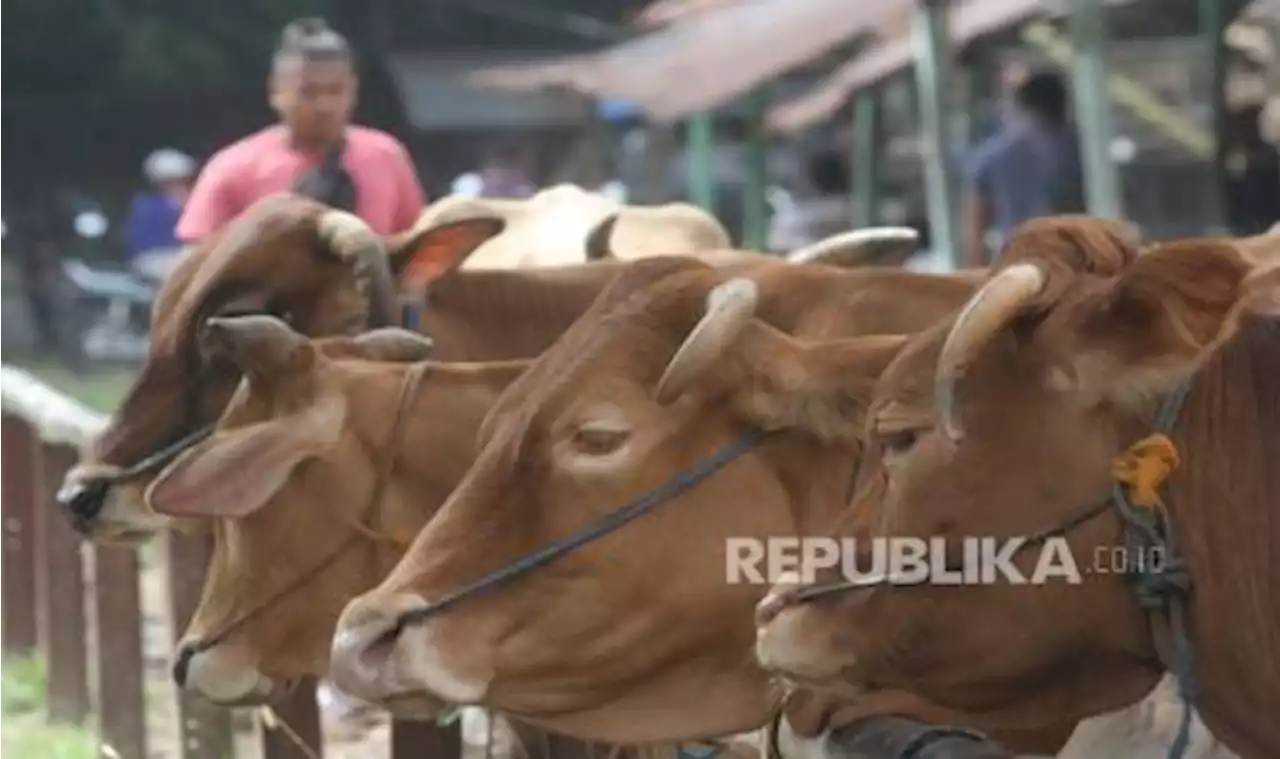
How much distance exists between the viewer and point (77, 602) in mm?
9047

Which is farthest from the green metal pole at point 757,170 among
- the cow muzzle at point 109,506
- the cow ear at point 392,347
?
the cow ear at point 392,347

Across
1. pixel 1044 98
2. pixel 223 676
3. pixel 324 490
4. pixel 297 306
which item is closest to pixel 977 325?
pixel 324 490

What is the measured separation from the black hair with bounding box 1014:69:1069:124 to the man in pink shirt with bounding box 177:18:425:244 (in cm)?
472

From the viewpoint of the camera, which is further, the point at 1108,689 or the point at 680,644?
the point at 680,644

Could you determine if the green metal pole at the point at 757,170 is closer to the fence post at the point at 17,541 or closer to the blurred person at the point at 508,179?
the blurred person at the point at 508,179

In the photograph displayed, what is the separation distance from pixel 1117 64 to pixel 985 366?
13328mm

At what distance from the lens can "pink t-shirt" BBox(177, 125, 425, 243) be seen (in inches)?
299

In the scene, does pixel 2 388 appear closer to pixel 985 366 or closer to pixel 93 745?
pixel 93 745

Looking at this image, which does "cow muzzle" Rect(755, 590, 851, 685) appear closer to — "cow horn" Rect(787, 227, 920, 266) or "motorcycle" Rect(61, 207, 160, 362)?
"cow horn" Rect(787, 227, 920, 266)

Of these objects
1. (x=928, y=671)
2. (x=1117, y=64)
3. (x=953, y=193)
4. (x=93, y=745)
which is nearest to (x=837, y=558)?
(x=928, y=671)

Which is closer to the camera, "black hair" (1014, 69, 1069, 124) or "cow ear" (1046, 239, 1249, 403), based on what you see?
"cow ear" (1046, 239, 1249, 403)

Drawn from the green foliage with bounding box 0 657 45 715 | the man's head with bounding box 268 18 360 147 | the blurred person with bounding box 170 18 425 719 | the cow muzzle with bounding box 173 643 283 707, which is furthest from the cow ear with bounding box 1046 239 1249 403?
the green foliage with bounding box 0 657 45 715

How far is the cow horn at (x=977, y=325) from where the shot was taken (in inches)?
146

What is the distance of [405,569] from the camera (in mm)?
4258
